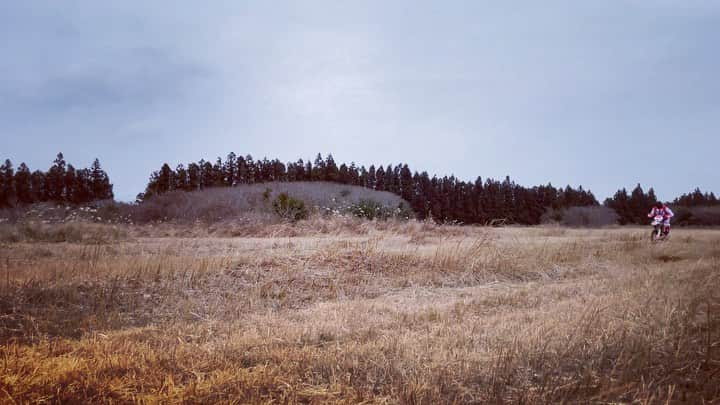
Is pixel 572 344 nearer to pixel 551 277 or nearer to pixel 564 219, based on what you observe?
pixel 551 277

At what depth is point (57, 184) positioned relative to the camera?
133 feet

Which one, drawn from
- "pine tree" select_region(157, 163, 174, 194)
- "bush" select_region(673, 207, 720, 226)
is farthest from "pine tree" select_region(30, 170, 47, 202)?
"bush" select_region(673, 207, 720, 226)

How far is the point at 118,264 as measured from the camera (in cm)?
690

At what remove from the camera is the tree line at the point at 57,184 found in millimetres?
37156

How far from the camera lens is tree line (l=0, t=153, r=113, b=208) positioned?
3716 cm

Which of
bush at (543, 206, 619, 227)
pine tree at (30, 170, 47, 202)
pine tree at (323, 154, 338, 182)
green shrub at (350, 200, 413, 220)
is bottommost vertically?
bush at (543, 206, 619, 227)

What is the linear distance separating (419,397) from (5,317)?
5.25m

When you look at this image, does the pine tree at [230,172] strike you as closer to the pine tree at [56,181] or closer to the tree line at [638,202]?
the pine tree at [56,181]

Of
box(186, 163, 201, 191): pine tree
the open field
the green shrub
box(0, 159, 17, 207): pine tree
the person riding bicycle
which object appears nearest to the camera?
the open field

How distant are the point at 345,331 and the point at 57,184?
48935 millimetres

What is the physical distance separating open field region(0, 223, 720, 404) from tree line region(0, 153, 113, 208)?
119 ft

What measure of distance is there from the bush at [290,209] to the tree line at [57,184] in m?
24.5

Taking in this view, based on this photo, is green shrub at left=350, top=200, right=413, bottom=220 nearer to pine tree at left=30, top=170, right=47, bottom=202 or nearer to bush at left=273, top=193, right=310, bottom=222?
bush at left=273, top=193, right=310, bottom=222

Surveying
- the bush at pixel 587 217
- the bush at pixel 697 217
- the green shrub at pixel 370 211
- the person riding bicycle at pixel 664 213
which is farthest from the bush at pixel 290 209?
the bush at pixel 697 217
